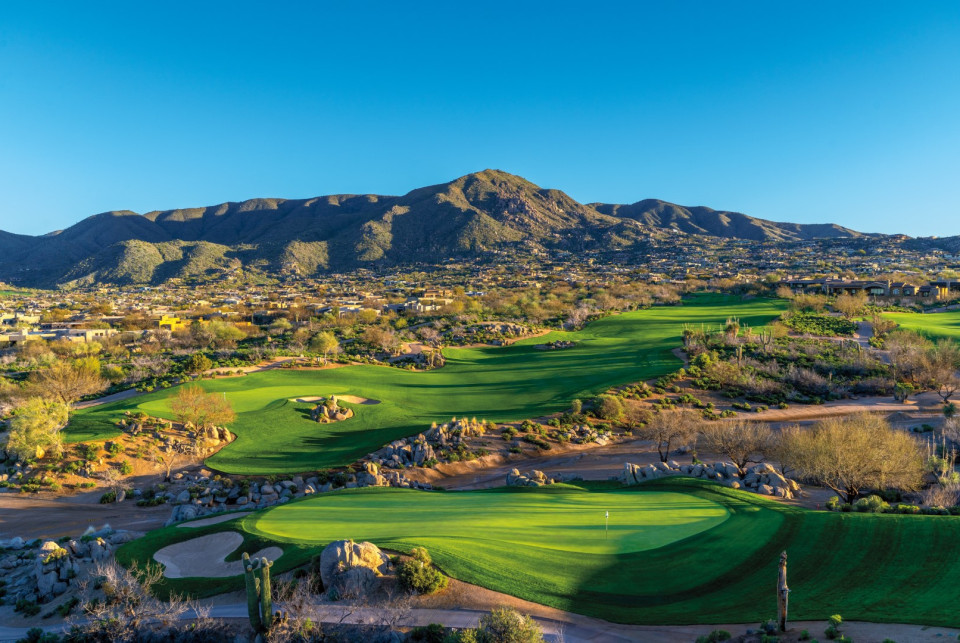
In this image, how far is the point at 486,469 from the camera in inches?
1096

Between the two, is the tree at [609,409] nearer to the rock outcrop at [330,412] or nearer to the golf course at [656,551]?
the rock outcrop at [330,412]

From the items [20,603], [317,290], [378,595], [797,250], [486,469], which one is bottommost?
[486,469]

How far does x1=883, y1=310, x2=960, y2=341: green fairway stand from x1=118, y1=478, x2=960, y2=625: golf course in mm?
50746

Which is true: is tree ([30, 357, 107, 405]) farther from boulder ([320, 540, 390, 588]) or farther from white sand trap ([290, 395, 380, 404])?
boulder ([320, 540, 390, 588])

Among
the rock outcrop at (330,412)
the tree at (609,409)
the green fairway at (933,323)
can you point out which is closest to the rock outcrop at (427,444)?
the rock outcrop at (330,412)

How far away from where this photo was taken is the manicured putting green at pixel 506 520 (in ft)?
43.9

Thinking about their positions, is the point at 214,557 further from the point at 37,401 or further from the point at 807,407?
the point at 807,407

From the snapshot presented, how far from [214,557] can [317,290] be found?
124112 mm

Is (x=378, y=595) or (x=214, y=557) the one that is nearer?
(x=378, y=595)

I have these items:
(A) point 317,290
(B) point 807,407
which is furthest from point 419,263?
(B) point 807,407

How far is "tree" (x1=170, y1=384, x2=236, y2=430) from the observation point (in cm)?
2927

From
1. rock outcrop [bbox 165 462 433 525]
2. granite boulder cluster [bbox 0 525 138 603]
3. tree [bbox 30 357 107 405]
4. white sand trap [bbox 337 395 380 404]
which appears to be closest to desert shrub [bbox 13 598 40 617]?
granite boulder cluster [bbox 0 525 138 603]

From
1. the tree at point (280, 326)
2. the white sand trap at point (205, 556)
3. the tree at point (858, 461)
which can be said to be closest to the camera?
the white sand trap at point (205, 556)

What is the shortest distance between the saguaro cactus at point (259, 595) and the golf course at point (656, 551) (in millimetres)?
1965
